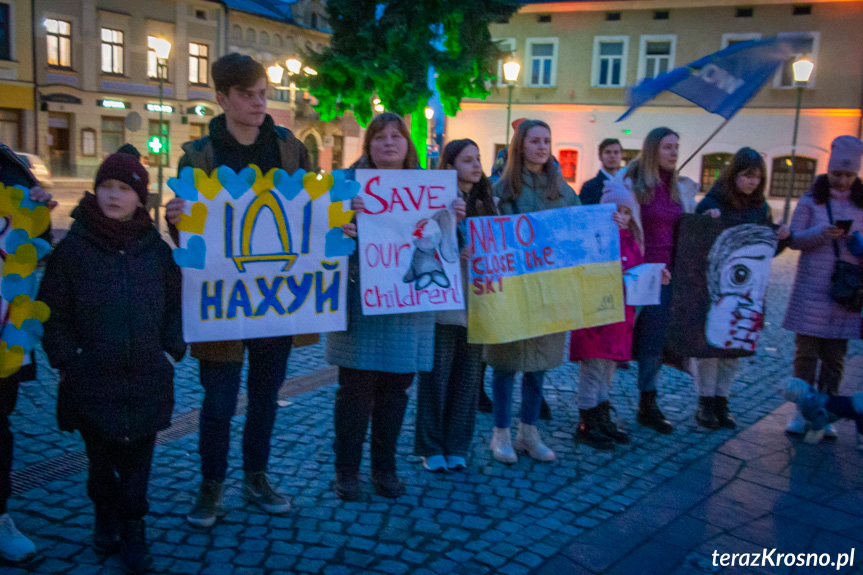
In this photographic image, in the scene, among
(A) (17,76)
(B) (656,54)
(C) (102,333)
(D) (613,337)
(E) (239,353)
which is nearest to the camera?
(C) (102,333)

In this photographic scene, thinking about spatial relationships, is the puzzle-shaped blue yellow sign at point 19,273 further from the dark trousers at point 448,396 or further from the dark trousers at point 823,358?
the dark trousers at point 823,358

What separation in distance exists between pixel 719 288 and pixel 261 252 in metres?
3.19

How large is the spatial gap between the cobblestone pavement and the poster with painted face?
633 mm

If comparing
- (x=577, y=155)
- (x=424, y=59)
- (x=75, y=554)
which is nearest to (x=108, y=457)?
(x=75, y=554)

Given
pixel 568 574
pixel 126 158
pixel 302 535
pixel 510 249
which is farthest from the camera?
pixel 510 249

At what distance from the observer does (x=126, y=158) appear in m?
2.98

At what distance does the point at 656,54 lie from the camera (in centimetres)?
2966

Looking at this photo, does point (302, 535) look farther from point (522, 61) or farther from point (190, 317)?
point (522, 61)

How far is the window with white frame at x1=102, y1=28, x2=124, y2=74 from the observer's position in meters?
34.0

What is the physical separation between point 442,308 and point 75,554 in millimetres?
1985

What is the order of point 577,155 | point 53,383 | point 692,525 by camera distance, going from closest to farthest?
point 692,525
point 53,383
point 577,155

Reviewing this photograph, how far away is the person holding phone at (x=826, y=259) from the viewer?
196 inches

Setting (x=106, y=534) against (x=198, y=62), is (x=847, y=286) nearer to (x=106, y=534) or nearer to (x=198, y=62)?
(x=106, y=534)

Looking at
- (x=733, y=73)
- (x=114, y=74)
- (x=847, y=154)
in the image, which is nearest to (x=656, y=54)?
(x=114, y=74)
